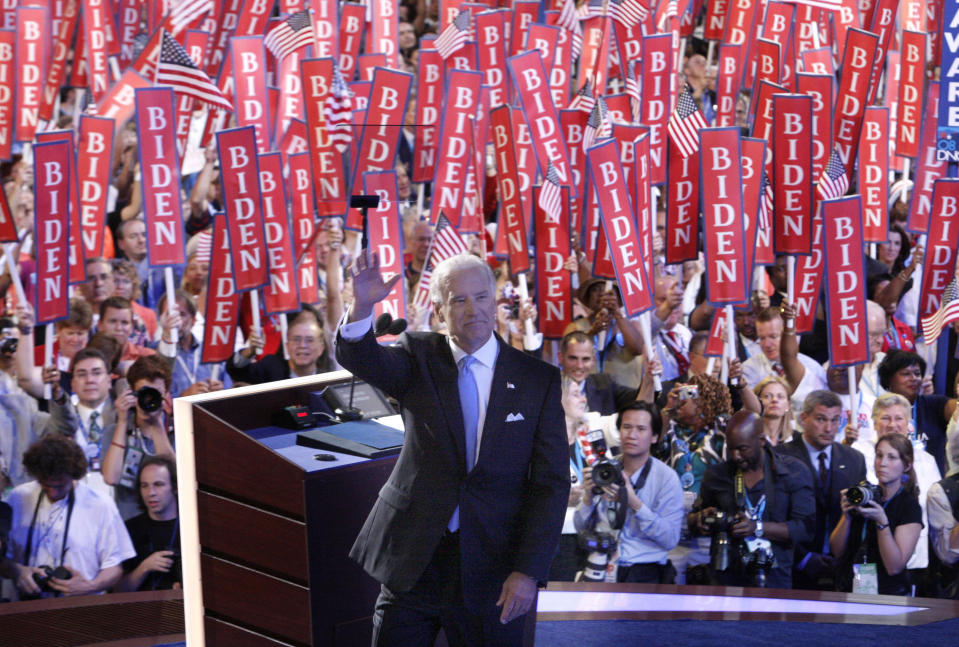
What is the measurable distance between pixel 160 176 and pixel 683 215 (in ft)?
8.20

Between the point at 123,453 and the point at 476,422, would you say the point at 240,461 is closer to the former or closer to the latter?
the point at 476,422

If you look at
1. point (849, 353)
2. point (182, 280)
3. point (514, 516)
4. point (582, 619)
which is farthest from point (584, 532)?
point (182, 280)

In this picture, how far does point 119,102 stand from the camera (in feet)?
23.5

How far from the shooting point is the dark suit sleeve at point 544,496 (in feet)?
9.53

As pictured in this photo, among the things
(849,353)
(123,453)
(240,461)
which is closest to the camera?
(240,461)

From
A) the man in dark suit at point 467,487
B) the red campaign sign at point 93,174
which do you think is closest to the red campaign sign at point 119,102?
the red campaign sign at point 93,174

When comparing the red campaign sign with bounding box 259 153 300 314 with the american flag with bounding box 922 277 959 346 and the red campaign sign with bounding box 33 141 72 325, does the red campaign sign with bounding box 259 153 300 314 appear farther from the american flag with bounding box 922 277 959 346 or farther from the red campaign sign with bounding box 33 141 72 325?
the american flag with bounding box 922 277 959 346

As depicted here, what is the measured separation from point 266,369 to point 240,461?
3.17 metres

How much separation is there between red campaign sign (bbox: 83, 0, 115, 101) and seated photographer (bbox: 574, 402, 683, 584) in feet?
15.5

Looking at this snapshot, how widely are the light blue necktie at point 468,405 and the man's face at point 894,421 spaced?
3322mm

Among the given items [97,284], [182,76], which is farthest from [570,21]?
[97,284]

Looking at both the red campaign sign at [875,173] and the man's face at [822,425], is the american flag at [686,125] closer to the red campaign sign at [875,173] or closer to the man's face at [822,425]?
the red campaign sign at [875,173]

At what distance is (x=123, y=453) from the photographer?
5570mm

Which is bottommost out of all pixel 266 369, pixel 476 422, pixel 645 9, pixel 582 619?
pixel 582 619
